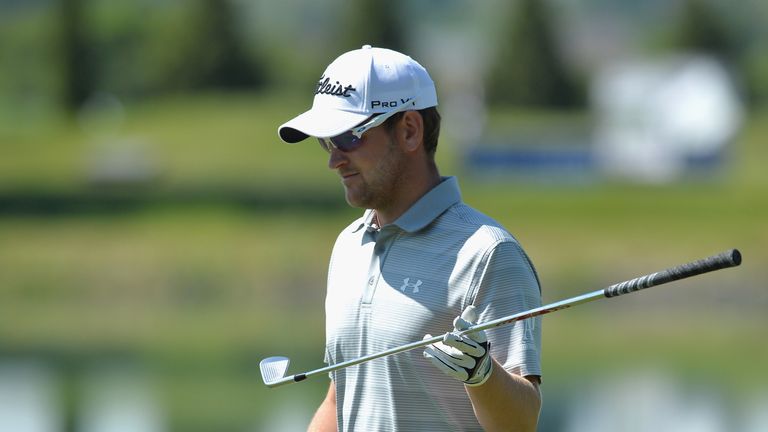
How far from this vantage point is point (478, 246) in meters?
3.61

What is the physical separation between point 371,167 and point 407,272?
0.25m

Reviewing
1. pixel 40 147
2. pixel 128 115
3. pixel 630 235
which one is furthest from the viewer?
pixel 128 115

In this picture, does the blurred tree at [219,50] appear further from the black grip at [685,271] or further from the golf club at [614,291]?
the black grip at [685,271]

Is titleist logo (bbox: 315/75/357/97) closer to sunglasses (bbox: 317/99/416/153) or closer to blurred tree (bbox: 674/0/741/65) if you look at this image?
sunglasses (bbox: 317/99/416/153)

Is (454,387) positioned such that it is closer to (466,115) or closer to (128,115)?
(466,115)

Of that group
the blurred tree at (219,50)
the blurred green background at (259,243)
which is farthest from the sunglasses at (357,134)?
the blurred tree at (219,50)

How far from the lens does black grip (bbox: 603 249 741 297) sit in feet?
10.6

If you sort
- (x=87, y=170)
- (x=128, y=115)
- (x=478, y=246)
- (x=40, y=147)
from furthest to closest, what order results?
(x=128, y=115) → (x=40, y=147) → (x=87, y=170) → (x=478, y=246)

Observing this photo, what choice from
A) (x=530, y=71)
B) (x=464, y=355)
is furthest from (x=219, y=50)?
(x=464, y=355)

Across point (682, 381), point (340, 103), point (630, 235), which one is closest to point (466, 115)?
point (630, 235)

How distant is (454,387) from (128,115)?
129 ft

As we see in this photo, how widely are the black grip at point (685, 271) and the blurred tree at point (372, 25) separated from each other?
144 feet

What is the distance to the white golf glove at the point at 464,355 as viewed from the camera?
336cm

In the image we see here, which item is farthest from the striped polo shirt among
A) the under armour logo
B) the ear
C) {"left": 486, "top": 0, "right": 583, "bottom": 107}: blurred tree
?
{"left": 486, "top": 0, "right": 583, "bottom": 107}: blurred tree
